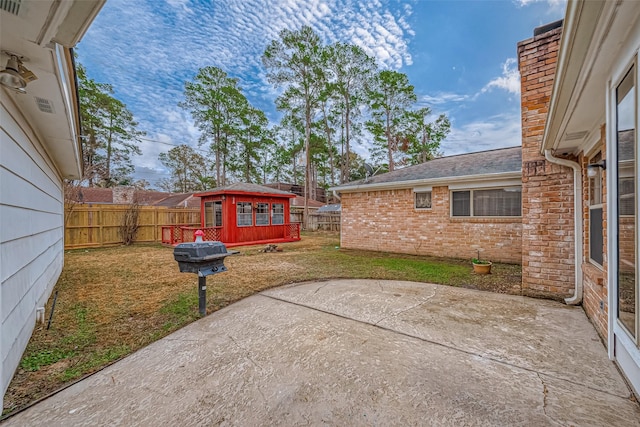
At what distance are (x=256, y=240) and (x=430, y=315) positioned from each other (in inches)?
409

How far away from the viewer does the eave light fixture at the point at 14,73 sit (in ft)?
5.85

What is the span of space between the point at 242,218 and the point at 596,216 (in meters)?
11.4

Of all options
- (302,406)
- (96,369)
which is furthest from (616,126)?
(96,369)

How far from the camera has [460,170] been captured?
7.87 metres

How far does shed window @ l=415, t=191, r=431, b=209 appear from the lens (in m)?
8.23

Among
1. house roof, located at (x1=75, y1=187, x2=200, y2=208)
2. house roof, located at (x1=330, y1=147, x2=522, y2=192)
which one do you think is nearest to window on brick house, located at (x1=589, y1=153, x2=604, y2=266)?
house roof, located at (x1=330, y1=147, x2=522, y2=192)

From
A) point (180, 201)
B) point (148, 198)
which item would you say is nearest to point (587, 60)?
point (180, 201)

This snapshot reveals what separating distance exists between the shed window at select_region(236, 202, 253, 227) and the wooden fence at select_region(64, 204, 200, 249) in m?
4.32

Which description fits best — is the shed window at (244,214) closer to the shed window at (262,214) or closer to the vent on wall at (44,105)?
the shed window at (262,214)

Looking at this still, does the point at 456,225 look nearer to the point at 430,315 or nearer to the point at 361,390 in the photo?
the point at 430,315

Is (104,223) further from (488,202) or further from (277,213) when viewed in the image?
(488,202)

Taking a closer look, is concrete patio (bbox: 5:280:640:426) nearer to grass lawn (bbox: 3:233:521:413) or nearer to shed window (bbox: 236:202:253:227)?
grass lawn (bbox: 3:233:521:413)

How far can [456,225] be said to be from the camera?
7.65 meters

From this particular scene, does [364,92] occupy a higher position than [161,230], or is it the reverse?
[364,92]
